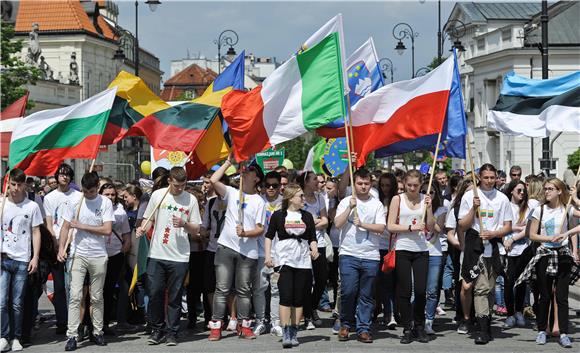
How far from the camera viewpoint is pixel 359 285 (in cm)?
1185

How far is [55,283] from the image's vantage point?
12.6 metres

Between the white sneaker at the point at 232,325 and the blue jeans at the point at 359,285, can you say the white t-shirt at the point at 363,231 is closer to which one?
the blue jeans at the point at 359,285

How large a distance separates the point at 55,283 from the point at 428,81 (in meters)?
4.96

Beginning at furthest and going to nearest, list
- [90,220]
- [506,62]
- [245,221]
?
[506,62], [245,221], [90,220]

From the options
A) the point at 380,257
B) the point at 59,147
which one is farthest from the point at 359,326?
the point at 59,147

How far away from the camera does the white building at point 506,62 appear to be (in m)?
63.7

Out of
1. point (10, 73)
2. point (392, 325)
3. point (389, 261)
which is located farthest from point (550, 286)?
point (10, 73)

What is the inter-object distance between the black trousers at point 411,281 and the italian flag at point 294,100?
1774 mm

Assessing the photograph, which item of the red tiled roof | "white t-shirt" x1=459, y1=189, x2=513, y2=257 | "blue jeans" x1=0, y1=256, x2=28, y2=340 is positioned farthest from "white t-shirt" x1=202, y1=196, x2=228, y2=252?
the red tiled roof

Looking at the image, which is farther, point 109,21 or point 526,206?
point 109,21

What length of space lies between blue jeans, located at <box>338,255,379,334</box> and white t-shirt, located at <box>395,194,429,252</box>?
359 mm

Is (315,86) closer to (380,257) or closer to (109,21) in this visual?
(380,257)

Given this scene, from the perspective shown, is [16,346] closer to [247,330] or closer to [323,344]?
[247,330]

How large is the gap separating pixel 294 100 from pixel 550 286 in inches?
139
